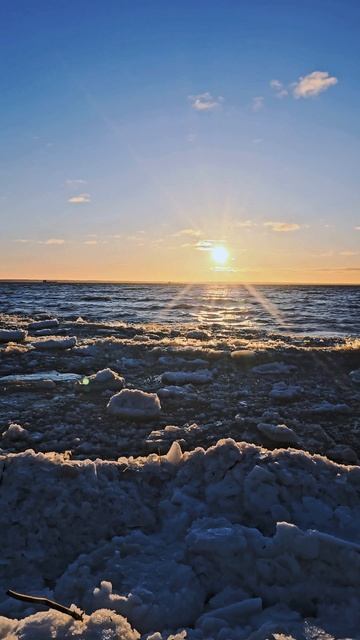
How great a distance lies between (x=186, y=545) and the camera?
3.05 metres

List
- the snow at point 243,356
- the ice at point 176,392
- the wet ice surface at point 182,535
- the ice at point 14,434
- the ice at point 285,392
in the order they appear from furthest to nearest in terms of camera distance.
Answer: the snow at point 243,356 < the ice at point 176,392 < the ice at point 285,392 < the ice at point 14,434 < the wet ice surface at point 182,535

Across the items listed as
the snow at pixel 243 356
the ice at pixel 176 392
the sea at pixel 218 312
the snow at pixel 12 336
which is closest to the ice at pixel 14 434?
the ice at pixel 176 392

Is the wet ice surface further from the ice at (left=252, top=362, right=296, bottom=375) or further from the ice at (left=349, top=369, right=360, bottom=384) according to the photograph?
the ice at (left=252, top=362, right=296, bottom=375)

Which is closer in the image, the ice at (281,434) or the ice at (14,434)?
the ice at (14,434)

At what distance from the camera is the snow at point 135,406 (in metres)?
7.05

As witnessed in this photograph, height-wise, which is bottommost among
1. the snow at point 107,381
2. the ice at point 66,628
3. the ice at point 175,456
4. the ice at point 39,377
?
the ice at point 39,377

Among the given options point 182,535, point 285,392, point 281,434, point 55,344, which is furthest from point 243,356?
point 182,535

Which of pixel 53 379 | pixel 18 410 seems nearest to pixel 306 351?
pixel 53 379

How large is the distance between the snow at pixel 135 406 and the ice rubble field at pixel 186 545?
9.54 feet

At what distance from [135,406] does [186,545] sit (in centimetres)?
419

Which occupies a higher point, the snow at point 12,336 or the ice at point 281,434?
the snow at point 12,336

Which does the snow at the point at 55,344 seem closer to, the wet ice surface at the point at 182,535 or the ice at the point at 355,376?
the wet ice surface at the point at 182,535

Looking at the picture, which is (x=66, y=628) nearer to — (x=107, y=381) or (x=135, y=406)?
(x=135, y=406)

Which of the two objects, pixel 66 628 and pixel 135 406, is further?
pixel 135 406
